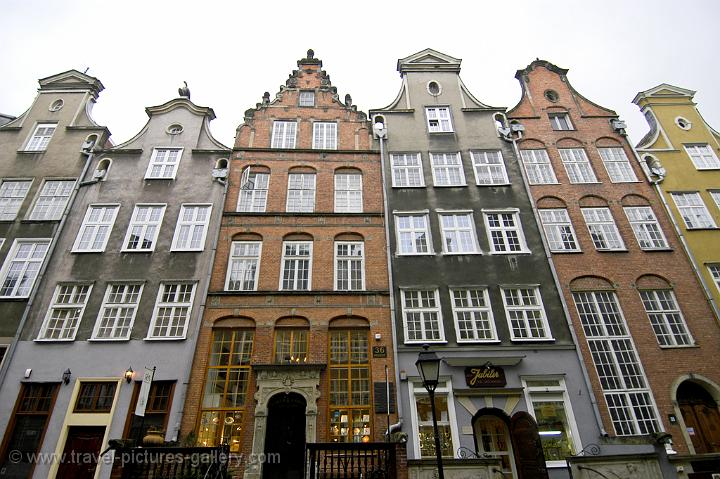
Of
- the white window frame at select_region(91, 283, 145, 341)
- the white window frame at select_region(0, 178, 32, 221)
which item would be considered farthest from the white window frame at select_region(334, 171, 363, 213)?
the white window frame at select_region(0, 178, 32, 221)

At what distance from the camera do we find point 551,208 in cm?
1891

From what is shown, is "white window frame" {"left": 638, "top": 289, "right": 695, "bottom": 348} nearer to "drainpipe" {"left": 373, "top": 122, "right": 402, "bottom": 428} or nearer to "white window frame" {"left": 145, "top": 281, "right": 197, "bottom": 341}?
"drainpipe" {"left": 373, "top": 122, "right": 402, "bottom": 428}

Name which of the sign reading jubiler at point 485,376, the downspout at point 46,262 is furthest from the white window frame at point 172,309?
the sign reading jubiler at point 485,376

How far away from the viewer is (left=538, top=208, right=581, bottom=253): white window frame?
17.8 metres

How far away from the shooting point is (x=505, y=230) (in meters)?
18.2

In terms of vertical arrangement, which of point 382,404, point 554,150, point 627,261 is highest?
point 554,150

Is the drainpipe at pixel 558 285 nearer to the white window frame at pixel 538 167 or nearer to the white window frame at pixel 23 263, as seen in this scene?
the white window frame at pixel 538 167

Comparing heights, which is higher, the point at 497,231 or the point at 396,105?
the point at 396,105

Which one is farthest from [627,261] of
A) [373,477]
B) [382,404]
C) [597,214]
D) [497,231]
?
[373,477]

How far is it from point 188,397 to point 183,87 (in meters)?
17.2

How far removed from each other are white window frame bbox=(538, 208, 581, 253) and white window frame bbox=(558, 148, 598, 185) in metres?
2.20

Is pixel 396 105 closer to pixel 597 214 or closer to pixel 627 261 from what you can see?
pixel 597 214

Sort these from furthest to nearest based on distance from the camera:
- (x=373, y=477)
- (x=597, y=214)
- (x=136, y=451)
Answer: (x=597, y=214)
(x=373, y=477)
(x=136, y=451)

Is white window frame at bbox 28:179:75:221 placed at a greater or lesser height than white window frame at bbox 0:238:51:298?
greater
